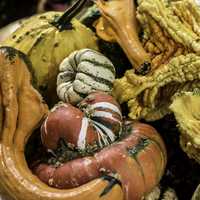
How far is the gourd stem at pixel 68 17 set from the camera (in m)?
1.40

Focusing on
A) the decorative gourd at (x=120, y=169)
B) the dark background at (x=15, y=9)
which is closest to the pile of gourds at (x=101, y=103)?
the decorative gourd at (x=120, y=169)

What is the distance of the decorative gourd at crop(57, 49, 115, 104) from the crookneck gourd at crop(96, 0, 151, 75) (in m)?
0.06

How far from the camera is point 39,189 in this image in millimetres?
1073

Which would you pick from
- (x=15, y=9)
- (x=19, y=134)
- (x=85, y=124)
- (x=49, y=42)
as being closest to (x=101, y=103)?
(x=85, y=124)

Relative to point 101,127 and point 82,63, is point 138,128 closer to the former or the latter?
point 101,127

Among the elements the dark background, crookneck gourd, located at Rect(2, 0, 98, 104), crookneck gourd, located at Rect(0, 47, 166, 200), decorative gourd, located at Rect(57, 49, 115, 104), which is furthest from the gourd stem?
the dark background

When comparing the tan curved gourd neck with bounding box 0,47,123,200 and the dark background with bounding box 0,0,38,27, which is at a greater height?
the tan curved gourd neck with bounding box 0,47,123,200

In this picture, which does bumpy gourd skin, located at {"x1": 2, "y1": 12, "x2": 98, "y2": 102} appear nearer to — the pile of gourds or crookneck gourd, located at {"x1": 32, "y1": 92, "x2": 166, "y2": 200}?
the pile of gourds

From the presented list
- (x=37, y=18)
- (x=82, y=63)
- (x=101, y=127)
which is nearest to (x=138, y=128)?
(x=101, y=127)

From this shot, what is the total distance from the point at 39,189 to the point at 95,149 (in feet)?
0.46

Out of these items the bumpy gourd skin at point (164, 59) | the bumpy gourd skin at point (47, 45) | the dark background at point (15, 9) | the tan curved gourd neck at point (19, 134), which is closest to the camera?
the tan curved gourd neck at point (19, 134)

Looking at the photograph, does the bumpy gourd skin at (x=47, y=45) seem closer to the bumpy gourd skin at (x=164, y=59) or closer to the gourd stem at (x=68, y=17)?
the gourd stem at (x=68, y=17)

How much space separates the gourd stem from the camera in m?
1.40

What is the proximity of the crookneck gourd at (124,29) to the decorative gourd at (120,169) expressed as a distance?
214 millimetres
